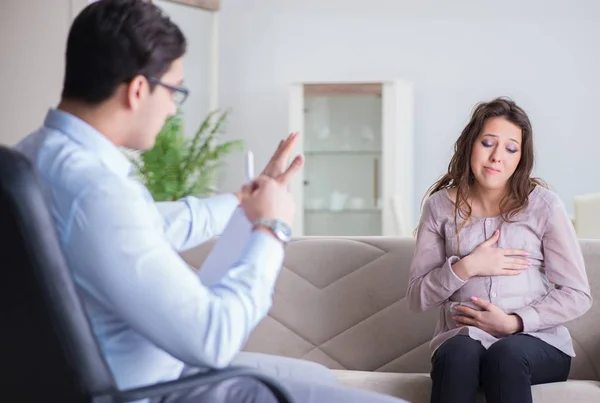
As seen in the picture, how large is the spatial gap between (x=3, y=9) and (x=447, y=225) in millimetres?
3236

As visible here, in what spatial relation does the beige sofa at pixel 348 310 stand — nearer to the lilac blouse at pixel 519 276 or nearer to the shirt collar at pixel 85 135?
the lilac blouse at pixel 519 276

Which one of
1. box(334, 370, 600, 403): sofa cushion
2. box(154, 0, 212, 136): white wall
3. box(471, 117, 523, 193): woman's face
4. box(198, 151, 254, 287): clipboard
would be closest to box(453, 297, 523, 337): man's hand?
box(334, 370, 600, 403): sofa cushion

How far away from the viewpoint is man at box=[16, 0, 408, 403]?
1.15 meters

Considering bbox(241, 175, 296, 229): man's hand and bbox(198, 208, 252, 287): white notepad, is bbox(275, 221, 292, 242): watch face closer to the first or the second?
bbox(241, 175, 296, 229): man's hand

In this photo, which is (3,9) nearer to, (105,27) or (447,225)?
(447,225)

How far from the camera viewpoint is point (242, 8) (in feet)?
27.4

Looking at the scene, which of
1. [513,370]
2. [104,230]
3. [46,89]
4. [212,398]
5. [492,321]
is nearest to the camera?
[104,230]

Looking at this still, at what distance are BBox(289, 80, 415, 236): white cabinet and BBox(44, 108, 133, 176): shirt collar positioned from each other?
6420 millimetres

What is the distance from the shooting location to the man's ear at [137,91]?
4.10 ft

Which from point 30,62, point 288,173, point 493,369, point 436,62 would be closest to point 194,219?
point 288,173

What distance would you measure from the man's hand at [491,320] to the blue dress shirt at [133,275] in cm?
143

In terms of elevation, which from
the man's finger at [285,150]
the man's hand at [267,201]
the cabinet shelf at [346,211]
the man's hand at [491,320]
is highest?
the man's finger at [285,150]

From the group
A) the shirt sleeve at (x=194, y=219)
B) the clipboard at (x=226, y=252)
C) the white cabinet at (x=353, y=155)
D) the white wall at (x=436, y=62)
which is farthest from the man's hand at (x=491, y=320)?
the white wall at (x=436, y=62)

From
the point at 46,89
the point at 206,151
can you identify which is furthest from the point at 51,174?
the point at 206,151
